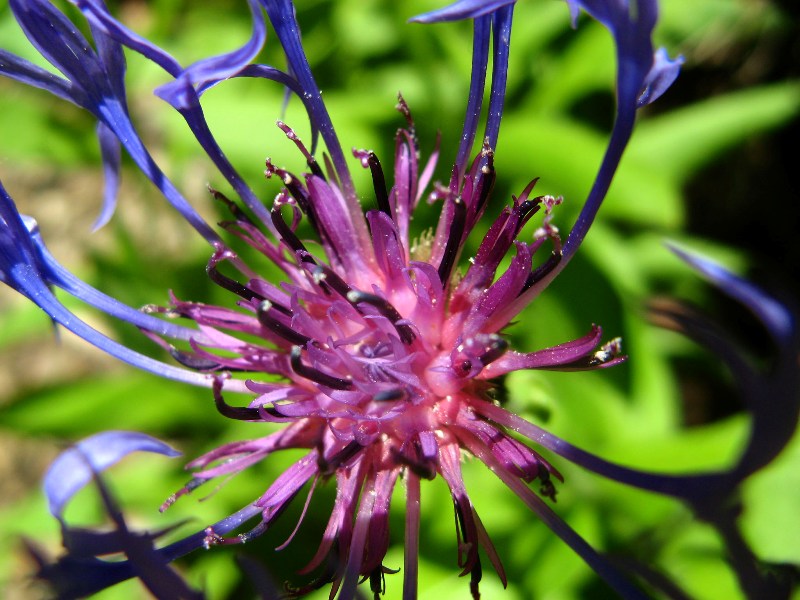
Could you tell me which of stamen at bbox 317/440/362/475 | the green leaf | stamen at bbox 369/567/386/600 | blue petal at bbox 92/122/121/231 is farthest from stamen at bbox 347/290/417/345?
the green leaf

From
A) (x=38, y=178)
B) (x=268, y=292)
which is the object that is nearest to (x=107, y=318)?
(x=268, y=292)

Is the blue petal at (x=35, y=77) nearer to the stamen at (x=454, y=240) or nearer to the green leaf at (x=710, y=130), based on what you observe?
the stamen at (x=454, y=240)

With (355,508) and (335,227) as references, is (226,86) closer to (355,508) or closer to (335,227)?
(335,227)

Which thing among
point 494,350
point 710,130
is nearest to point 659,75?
point 494,350

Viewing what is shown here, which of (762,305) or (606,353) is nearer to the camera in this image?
(762,305)

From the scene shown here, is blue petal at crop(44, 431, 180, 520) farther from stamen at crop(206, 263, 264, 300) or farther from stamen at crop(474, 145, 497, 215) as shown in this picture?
stamen at crop(474, 145, 497, 215)

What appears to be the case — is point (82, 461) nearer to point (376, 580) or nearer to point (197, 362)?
point (197, 362)
